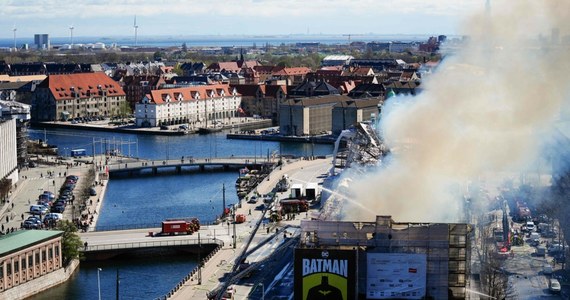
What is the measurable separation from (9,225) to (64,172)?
6935 millimetres

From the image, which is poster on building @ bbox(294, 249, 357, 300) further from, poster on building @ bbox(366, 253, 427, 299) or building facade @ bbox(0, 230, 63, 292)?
building facade @ bbox(0, 230, 63, 292)

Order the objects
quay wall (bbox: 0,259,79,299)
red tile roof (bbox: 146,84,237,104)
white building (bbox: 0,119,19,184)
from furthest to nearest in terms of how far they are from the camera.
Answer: red tile roof (bbox: 146,84,237,104) → white building (bbox: 0,119,19,184) → quay wall (bbox: 0,259,79,299)

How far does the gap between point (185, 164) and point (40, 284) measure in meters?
13.2

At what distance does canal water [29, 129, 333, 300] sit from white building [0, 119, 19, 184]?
7.20ft

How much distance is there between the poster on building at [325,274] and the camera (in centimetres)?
1241

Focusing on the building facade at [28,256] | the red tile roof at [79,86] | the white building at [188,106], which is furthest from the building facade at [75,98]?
the building facade at [28,256]

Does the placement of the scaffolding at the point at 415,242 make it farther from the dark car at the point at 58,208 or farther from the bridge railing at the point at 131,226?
the dark car at the point at 58,208

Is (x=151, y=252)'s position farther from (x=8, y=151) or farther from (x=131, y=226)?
(x=8, y=151)

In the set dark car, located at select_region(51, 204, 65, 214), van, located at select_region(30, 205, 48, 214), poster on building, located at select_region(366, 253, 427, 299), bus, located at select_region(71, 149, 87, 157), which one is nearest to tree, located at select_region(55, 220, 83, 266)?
van, located at select_region(30, 205, 48, 214)

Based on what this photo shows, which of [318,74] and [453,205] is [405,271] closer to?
[453,205]

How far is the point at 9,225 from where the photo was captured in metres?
19.2

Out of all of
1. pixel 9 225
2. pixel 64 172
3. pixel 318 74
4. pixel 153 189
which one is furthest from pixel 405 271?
pixel 318 74

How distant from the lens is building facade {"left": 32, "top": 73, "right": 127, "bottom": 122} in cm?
4122

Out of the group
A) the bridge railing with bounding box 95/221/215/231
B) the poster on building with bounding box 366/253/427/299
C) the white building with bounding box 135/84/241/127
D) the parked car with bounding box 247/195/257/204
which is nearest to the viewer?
the poster on building with bounding box 366/253/427/299
